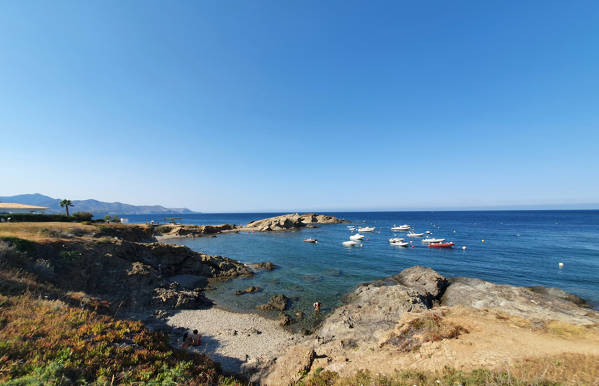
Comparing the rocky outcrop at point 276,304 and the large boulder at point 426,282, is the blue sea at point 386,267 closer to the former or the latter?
the rocky outcrop at point 276,304

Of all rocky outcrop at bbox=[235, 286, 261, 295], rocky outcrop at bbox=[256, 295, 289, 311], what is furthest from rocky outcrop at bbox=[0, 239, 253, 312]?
rocky outcrop at bbox=[256, 295, 289, 311]

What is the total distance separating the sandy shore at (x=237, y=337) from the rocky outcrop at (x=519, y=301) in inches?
661

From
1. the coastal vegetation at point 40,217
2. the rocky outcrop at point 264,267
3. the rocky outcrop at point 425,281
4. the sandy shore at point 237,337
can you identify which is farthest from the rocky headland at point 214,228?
the rocky outcrop at point 425,281

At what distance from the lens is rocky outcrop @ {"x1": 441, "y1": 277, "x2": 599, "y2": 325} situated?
16734mm

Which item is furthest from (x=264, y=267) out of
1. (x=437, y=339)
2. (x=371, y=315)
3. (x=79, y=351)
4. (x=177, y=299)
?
(x=79, y=351)

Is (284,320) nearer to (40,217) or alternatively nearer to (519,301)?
(519,301)

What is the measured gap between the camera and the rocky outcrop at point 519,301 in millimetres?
16734

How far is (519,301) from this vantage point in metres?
19.1

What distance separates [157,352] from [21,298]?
9404 millimetres

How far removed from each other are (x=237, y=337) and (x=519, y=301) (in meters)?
24.0

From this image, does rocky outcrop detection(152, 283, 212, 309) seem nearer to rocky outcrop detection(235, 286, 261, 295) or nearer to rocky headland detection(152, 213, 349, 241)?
→ rocky outcrop detection(235, 286, 261, 295)

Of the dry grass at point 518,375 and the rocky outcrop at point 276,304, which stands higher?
the dry grass at point 518,375

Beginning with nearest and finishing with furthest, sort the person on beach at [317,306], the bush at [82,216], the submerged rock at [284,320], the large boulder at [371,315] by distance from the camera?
the large boulder at [371,315]
the submerged rock at [284,320]
the person on beach at [317,306]
the bush at [82,216]

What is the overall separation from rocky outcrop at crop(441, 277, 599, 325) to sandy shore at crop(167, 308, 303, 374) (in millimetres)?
16778
